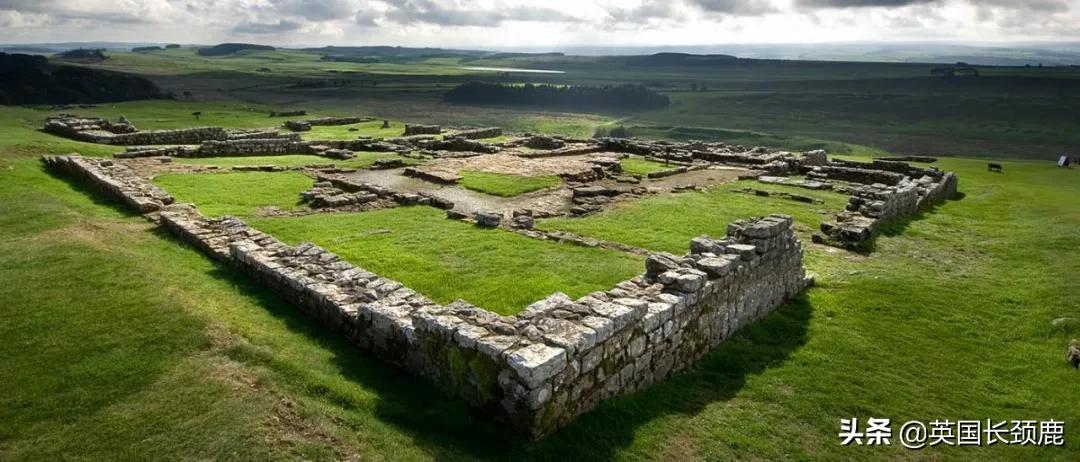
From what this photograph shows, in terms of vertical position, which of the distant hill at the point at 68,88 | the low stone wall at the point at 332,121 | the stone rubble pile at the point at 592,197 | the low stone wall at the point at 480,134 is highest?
the distant hill at the point at 68,88

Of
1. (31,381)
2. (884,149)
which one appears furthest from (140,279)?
(884,149)

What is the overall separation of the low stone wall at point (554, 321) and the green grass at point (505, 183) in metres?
12.6

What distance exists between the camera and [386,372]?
32.3ft

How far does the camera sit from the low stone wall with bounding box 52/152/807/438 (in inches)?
333

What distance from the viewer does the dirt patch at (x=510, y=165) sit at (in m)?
30.7

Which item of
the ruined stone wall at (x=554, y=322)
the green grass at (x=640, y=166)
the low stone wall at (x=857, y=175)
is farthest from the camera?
the green grass at (x=640, y=166)

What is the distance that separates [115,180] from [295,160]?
12.1 meters

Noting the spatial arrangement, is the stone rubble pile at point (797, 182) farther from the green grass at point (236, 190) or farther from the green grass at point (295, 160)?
the green grass at point (236, 190)

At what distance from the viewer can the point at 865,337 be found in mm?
12609

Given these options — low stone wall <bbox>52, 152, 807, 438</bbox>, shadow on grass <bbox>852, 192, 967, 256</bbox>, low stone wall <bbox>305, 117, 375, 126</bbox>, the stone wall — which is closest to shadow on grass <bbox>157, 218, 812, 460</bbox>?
low stone wall <bbox>52, 152, 807, 438</bbox>

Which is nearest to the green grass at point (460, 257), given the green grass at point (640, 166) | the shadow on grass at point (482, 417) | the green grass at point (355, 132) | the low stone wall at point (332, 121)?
the shadow on grass at point (482, 417)

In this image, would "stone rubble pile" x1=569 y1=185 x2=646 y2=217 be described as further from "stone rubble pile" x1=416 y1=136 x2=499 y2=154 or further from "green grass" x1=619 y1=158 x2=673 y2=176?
"stone rubble pile" x1=416 y1=136 x2=499 y2=154

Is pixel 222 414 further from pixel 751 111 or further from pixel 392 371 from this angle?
pixel 751 111

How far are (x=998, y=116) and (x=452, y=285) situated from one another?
124 m
